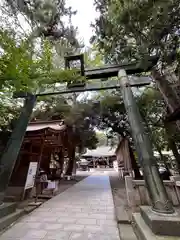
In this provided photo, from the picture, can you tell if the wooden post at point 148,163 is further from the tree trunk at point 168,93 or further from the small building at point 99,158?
the small building at point 99,158

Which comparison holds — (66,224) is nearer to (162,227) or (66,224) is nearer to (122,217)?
(122,217)

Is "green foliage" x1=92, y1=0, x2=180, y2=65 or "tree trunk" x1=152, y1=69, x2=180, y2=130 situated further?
"tree trunk" x1=152, y1=69, x2=180, y2=130

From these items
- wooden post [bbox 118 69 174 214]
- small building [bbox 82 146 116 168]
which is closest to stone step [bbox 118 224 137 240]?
wooden post [bbox 118 69 174 214]

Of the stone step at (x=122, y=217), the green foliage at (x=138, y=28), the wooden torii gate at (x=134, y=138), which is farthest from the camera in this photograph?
the green foliage at (x=138, y=28)

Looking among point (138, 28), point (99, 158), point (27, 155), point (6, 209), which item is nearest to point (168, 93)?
point (138, 28)

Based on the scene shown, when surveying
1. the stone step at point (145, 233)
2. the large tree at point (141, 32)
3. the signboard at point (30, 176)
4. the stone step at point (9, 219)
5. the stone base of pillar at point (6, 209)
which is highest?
the large tree at point (141, 32)

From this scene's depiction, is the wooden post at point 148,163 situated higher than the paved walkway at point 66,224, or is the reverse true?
the wooden post at point 148,163

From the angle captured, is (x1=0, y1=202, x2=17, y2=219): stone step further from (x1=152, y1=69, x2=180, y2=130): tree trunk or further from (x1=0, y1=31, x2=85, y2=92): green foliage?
(x1=152, y1=69, x2=180, y2=130): tree trunk

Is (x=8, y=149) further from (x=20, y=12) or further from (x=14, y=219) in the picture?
(x=20, y=12)

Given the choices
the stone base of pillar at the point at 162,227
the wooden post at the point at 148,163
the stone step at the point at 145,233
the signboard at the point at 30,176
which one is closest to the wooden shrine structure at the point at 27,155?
the signboard at the point at 30,176

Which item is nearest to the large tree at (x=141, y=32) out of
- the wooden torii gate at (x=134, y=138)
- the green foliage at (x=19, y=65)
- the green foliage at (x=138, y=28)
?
the green foliage at (x=138, y=28)

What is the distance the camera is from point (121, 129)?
455 inches

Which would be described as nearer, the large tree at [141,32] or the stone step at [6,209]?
the stone step at [6,209]

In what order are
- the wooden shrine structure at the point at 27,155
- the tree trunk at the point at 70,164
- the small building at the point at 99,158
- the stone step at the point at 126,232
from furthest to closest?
the small building at the point at 99,158, the tree trunk at the point at 70,164, the wooden shrine structure at the point at 27,155, the stone step at the point at 126,232
